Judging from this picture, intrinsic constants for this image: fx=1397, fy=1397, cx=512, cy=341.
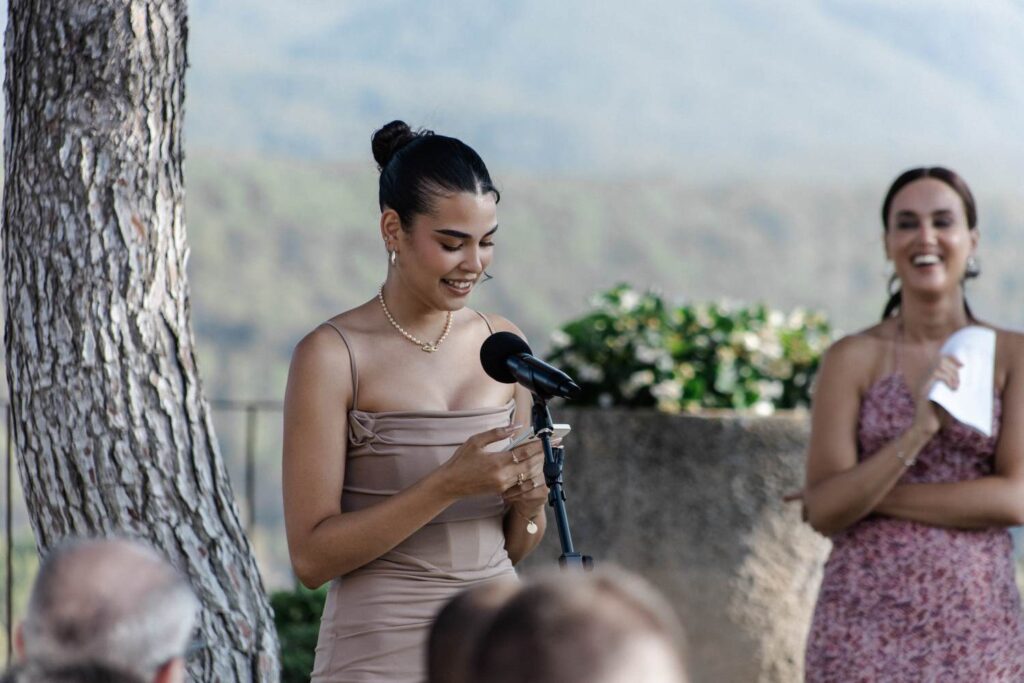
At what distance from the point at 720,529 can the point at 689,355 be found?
30.5 inches

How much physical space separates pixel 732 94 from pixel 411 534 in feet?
75.9

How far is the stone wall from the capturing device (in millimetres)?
5305

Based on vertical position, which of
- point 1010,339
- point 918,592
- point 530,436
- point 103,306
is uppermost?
point 103,306

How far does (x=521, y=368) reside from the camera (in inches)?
98.3

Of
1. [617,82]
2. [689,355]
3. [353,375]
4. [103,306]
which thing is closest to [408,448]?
[353,375]

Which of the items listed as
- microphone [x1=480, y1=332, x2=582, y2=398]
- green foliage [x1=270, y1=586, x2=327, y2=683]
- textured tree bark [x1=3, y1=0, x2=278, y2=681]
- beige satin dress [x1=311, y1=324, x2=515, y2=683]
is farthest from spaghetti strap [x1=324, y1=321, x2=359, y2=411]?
green foliage [x1=270, y1=586, x2=327, y2=683]

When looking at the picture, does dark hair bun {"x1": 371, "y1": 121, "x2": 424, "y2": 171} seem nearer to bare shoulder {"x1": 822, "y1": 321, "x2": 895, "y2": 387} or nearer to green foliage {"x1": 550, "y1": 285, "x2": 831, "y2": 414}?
bare shoulder {"x1": 822, "y1": 321, "x2": 895, "y2": 387}

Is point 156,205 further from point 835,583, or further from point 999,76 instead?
point 999,76

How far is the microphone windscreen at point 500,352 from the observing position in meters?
2.58

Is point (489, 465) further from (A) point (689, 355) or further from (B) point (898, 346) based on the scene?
(A) point (689, 355)

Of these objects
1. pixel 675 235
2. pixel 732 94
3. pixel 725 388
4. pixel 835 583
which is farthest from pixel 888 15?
pixel 835 583

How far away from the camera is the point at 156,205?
3547 mm

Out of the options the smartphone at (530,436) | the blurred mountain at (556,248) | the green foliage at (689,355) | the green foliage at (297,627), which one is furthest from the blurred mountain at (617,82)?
the smartphone at (530,436)

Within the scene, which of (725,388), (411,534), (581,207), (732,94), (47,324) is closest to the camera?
(411,534)
